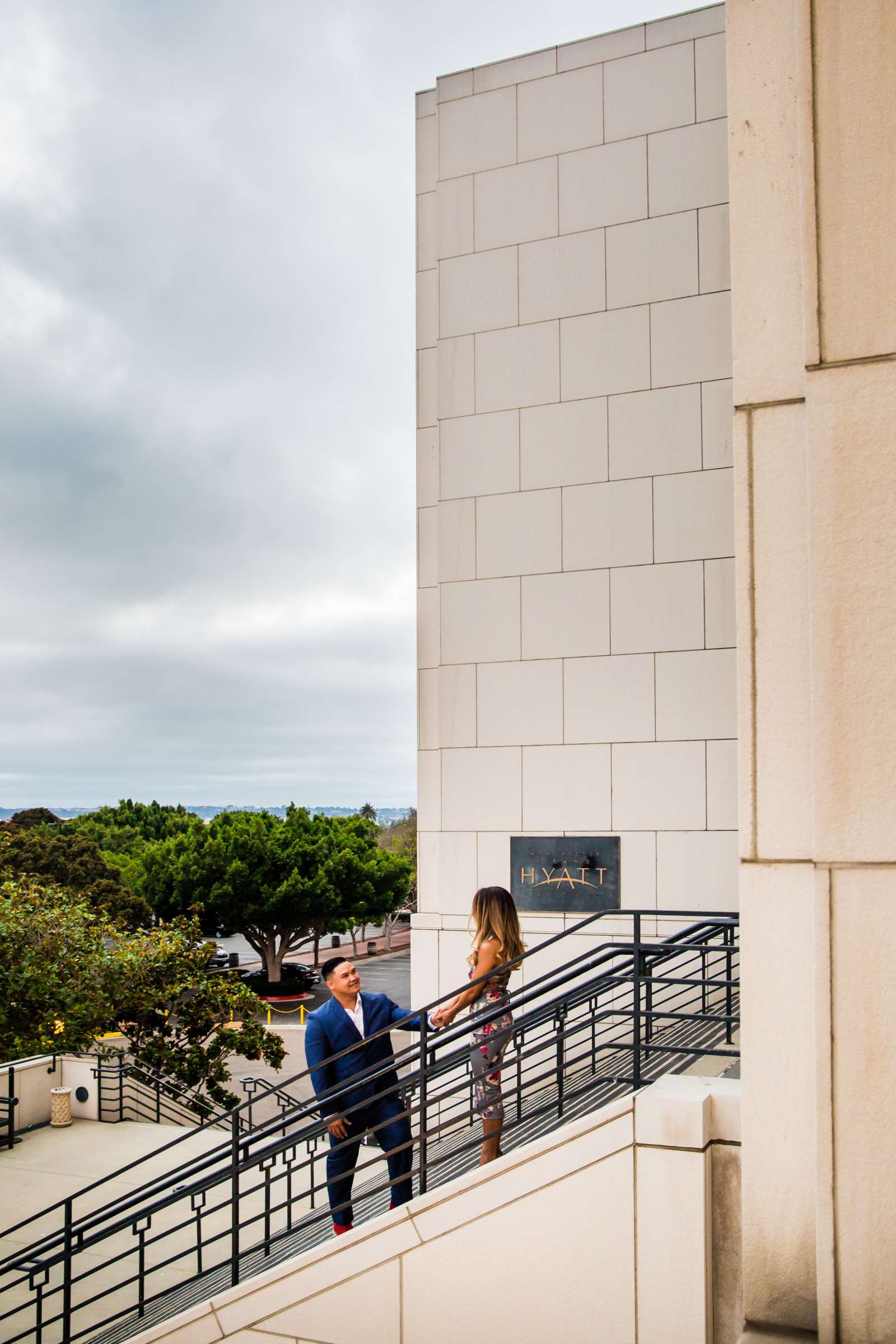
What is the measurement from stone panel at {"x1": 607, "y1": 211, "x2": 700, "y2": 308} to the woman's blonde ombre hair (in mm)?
6836

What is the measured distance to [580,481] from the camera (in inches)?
417

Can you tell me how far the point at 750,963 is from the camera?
4754mm

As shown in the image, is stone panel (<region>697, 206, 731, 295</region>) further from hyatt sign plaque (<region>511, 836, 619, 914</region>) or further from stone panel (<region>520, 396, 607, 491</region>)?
hyatt sign plaque (<region>511, 836, 619, 914</region>)

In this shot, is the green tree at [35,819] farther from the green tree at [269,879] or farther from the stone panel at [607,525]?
the stone panel at [607,525]

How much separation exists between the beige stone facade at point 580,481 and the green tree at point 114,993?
10.2m

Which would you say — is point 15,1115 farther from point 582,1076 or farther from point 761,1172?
point 761,1172

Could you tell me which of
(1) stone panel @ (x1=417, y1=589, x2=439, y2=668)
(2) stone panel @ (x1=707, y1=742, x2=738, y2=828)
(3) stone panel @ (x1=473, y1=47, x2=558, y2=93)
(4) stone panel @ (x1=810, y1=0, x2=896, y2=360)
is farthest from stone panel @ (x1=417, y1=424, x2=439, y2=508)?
(4) stone panel @ (x1=810, y1=0, x2=896, y2=360)

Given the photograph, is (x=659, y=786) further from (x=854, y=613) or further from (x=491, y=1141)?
(x=854, y=613)

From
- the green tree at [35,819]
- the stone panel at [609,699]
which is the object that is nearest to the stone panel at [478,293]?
the stone panel at [609,699]

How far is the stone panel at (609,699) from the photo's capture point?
10166 millimetres

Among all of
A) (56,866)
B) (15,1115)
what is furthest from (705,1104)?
(56,866)

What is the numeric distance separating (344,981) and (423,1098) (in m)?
1.05

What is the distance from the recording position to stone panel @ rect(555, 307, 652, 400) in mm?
10477

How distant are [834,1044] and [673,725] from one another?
5.71m
